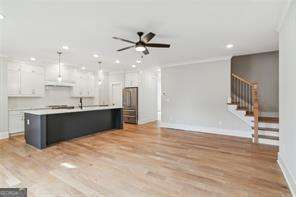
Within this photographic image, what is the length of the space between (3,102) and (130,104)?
4732 mm

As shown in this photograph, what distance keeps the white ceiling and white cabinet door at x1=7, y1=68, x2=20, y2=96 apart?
117 cm

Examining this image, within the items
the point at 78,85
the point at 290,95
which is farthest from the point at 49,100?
the point at 290,95

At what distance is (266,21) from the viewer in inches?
121

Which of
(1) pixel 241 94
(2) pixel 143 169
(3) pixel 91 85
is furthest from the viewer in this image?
(3) pixel 91 85

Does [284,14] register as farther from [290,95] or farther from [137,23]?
[137,23]

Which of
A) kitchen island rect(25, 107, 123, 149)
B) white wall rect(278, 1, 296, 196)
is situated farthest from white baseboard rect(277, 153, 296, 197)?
kitchen island rect(25, 107, 123, 149)

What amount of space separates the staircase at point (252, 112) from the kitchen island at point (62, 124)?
4594 millimetres

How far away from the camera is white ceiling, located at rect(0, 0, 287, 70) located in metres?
2.54

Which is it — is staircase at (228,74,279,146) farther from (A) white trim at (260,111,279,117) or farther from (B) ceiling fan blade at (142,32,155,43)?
(B) ceiling fan blade at (142,32,155,43)

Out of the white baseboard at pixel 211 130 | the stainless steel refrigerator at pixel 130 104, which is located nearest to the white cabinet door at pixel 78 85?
the stainless steel refrigerator at pixel 130 104

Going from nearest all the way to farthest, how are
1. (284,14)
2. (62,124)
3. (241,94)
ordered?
(284,14), (62,124), (241,94)

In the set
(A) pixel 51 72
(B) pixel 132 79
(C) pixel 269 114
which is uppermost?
(A) pixel 51 72

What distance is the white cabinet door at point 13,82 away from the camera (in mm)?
5620

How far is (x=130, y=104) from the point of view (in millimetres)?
8234
